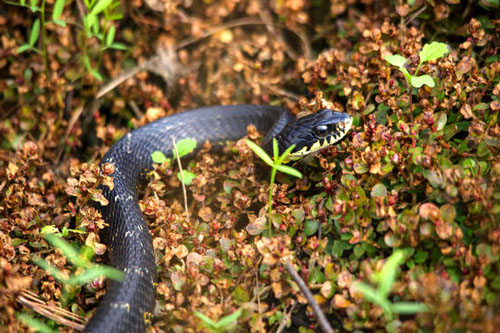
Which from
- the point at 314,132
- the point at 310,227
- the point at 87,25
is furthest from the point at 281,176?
the point at 87,25

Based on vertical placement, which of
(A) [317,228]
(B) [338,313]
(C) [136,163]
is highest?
(C) [136,163]

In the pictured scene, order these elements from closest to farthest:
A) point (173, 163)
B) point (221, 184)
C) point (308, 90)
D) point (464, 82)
A: point (464, 82)
point (221, 184)
point (173, 163)
point (308, 90)

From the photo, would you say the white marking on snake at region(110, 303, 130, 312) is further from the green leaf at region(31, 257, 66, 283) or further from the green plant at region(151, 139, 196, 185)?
the green plant at region(151, 139, 196, 185)

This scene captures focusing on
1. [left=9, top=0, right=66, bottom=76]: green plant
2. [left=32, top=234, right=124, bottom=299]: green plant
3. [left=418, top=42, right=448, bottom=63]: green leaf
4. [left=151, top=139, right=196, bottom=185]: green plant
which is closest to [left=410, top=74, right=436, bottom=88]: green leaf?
[left=418, top=42, right=448, bottom=63]: green leaf

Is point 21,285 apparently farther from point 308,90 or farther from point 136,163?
point 308,90

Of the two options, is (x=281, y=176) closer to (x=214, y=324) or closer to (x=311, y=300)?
(x=311, y=300)

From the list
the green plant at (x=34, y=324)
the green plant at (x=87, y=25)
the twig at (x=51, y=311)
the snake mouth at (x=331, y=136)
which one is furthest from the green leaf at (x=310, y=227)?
the green plant at (x=87, y=25)

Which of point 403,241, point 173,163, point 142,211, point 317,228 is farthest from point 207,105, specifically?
point 403,241
